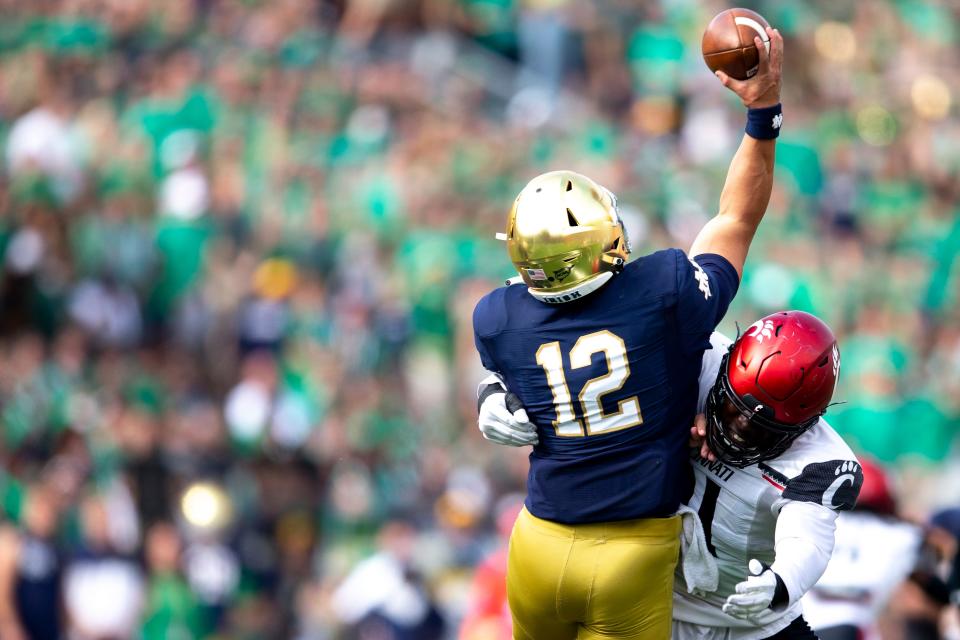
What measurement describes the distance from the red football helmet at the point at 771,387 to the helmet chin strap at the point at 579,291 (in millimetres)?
436

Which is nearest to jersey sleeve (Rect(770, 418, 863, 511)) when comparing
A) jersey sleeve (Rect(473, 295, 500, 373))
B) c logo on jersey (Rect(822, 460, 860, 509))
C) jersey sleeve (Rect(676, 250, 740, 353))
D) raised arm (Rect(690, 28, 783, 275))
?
c logo on jersey (Rect(822, 460, 860, 509))

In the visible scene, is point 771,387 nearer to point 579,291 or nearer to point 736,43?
point 579,291

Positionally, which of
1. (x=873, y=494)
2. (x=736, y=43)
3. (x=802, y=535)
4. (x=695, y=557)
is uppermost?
(x=736, y=43)

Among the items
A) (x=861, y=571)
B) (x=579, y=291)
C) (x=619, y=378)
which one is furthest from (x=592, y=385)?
(x=861, y=571)

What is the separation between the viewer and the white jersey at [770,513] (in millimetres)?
3992

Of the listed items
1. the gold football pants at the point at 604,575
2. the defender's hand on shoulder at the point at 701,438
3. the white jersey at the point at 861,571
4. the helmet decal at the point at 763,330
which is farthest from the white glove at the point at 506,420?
the white jersey at the point at 861,571

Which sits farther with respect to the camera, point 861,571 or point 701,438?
point 861,571

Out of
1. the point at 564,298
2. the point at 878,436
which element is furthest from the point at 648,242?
the point at 564,298

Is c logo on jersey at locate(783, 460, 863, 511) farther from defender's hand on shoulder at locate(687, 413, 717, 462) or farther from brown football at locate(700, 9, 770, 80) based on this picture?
brown football at locate(700, 9, 770, 80)

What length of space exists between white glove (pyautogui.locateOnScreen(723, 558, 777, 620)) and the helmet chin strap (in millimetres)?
882

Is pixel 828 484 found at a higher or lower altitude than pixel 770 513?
higher

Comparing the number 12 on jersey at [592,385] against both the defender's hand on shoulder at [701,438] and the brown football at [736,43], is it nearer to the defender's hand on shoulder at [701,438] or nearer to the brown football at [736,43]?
the defender's hand on shoulder at [701,438]

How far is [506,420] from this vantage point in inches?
165

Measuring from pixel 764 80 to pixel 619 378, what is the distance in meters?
1.09
